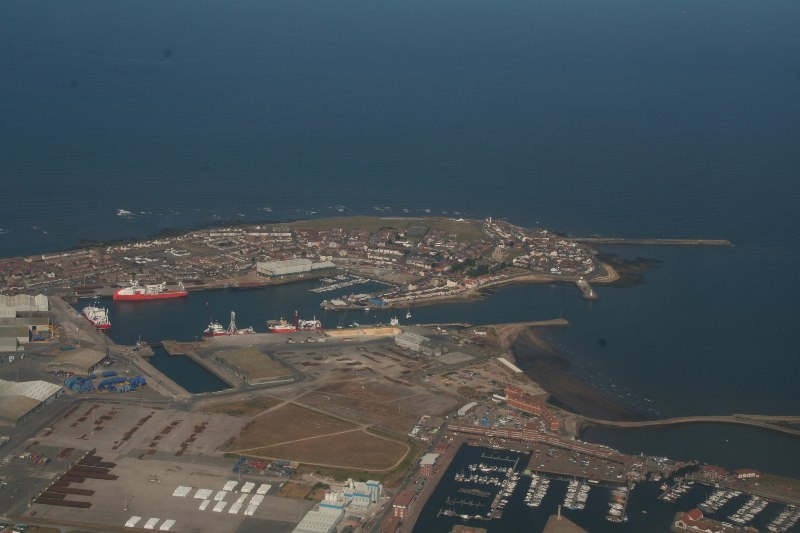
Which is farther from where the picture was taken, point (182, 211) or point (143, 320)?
point (182, 211)

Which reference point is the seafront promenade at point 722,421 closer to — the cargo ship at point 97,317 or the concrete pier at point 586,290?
the concrete pier at point 586,290

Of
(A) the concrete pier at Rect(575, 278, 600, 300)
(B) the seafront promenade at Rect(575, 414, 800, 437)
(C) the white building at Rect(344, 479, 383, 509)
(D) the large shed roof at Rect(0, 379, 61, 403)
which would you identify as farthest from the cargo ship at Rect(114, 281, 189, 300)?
(C) the white building at Rect(344, 479, 383, 509)

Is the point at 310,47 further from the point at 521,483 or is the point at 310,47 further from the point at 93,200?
the point at 521,483

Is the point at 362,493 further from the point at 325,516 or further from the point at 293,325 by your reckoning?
the point at 293,325

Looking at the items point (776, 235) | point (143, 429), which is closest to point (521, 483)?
point (143, 429)

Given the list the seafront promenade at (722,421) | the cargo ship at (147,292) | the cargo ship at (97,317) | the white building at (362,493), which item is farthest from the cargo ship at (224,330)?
the white building at (362,493)

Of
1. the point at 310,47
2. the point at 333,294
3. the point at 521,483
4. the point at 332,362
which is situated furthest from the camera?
the point at 310,47

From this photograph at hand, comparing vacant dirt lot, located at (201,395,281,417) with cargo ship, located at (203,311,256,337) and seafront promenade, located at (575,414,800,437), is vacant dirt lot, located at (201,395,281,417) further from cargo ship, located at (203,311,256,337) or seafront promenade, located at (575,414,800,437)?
seafront promenade, located at (575,414,800,437)
